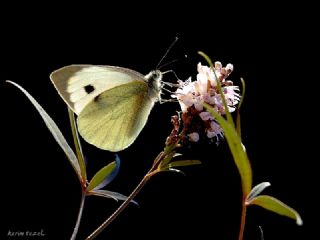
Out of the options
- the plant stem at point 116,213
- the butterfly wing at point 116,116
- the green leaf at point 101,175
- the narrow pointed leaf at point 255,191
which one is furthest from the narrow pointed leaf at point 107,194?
the narrow pointed leaf at point 255,191

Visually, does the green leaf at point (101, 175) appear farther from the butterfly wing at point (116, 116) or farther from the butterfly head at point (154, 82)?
the butterfly head at point (154, 82)

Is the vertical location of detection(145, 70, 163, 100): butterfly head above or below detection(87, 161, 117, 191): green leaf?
above

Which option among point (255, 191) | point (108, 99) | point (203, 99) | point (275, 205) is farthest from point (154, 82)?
point (275, 205)

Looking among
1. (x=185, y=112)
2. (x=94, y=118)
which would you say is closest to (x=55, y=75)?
(x=94, y=118)

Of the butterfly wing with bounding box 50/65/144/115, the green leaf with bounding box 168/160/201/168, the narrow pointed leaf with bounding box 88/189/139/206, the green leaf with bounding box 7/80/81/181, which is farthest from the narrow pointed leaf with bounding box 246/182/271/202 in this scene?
the butterfly wing with bounding box 50/65/144/115

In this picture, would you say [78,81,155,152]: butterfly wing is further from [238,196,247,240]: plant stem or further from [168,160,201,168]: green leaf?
[238,196,247,240]: plant stem

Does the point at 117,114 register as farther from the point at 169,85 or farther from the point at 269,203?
the point at 269,203

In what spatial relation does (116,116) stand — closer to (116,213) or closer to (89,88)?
(89,88)
